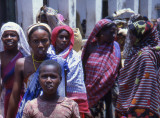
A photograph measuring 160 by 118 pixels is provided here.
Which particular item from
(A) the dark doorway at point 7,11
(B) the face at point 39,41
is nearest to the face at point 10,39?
(B) the face at point 39,41

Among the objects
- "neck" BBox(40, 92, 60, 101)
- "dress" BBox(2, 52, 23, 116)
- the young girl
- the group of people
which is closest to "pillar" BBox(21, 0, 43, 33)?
the group of people

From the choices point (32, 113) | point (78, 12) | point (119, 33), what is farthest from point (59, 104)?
point (78, 12)

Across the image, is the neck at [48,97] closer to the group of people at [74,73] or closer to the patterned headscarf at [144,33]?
the group of people at [74,73]

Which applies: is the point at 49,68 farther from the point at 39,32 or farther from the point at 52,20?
the point at 52,20

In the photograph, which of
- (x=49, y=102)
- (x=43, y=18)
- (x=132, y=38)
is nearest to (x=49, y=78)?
(x=49, y=102)

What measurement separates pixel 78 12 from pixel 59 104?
12.4 metres

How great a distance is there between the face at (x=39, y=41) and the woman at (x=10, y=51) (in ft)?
1.99

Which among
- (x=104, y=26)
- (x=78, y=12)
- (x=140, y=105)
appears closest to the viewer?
(x=140, y=105)

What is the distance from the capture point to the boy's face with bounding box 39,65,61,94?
7.23 feet

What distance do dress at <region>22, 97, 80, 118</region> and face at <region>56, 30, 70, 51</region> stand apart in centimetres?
120

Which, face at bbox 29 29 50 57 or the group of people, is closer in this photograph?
the group of people

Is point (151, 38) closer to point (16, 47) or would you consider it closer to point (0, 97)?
point (16, 47)

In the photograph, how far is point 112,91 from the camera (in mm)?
3971

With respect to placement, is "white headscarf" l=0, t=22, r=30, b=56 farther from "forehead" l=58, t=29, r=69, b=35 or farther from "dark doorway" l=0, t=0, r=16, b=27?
→ "dark doorway" l=0, t=0, r=16, b=27
